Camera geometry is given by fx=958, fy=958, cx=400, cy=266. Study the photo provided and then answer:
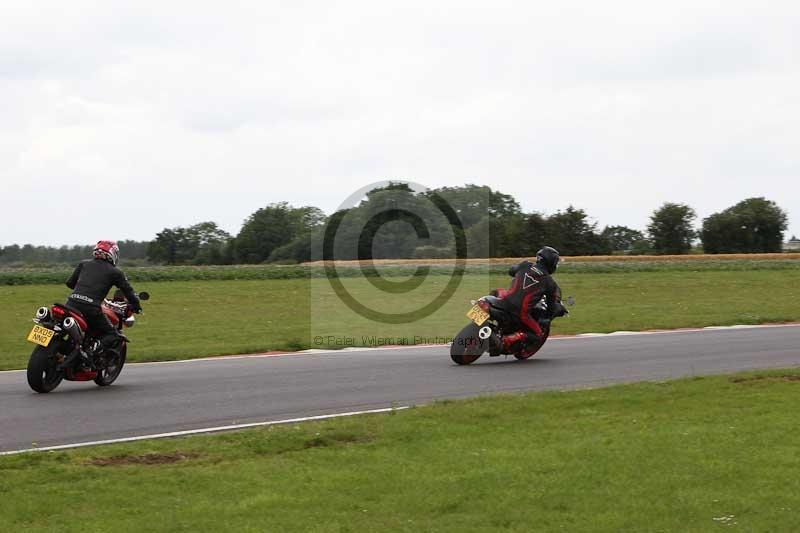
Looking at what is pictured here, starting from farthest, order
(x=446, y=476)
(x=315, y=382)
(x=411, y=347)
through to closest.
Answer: (x=411, y=347), (x=315, y=382), (x=446, y=476)

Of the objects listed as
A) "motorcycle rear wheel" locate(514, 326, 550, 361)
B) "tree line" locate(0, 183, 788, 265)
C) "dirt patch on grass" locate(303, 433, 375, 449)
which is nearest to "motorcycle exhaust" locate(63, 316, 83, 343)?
"dirt patch on grass" locate(303, 433, 375, 449)

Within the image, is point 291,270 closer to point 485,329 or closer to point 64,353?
point 485,329

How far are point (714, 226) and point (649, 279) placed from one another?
40073 millimetres

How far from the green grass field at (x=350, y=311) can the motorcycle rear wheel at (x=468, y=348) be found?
14.2 ft

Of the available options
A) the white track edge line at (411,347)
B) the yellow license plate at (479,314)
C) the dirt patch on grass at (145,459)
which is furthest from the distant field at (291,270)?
the dirt patch on grass at (145,459)

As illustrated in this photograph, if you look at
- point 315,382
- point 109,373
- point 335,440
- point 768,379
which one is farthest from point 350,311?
point 335,440

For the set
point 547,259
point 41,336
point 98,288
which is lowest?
point 41,336

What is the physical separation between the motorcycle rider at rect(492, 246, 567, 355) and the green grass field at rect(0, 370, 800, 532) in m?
4.91

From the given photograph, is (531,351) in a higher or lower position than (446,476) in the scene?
higher

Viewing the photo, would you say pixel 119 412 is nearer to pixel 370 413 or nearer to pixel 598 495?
pixel 370 413

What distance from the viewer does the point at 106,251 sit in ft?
40.7

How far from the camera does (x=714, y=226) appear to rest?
8188 centimetres

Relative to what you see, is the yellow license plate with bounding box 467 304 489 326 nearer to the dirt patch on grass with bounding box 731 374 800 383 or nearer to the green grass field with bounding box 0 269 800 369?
the dirt patch on grass with bounding box 731 374 800 383

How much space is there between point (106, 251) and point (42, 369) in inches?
71.3
